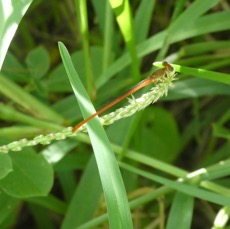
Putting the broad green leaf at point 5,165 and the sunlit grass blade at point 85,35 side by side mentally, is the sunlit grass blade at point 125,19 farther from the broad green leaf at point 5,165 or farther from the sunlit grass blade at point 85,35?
the broad green leaf at point 5,165

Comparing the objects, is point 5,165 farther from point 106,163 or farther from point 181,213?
point 181,213

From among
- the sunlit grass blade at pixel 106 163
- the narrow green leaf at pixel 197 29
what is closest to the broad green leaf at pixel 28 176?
the sunlit grass blade at pixel 106 163

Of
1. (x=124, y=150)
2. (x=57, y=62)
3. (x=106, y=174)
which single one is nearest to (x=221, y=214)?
(x=124, y=150)

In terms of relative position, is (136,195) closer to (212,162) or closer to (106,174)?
(212,162)

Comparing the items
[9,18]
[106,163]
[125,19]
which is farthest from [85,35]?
[106,163]

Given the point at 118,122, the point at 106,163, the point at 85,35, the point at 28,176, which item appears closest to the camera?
the point at 106,163

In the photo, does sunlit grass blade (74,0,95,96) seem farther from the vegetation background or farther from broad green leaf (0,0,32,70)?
broad green leaf (0,0,32,70)
